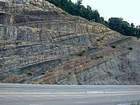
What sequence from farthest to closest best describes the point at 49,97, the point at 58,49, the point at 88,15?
the point at 88,15 < the point at 58,49 < the point at 49,97

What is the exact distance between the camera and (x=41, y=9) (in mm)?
56688

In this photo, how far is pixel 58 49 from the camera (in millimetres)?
47594

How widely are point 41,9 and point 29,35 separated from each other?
10.8 meters

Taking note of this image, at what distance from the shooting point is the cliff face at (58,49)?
4231 cm

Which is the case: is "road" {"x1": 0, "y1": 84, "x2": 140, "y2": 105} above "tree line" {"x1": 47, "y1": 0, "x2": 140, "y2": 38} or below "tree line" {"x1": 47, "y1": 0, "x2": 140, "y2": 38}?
below

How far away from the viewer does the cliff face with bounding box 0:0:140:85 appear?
42312mm

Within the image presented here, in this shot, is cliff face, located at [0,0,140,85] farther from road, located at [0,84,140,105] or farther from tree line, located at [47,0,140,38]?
tree line, located at [47,0,140,38]

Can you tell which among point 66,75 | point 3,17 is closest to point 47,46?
point 66,75

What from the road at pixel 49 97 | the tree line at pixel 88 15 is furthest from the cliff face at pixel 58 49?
the tree line at pixel 88 15

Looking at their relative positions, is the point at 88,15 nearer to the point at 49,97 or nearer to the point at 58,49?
the point at 58,49

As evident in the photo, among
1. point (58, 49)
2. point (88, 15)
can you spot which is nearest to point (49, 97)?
point (58, 49)

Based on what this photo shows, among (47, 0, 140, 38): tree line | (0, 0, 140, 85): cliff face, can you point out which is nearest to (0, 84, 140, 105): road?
(0, 0, 140, 85): cliff face

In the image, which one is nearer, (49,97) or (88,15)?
(49,97)

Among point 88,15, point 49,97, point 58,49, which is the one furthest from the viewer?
point 88,15
